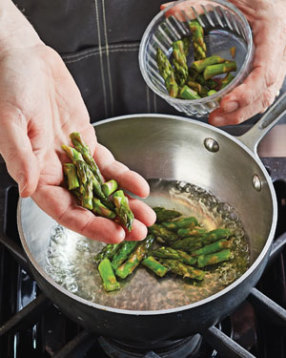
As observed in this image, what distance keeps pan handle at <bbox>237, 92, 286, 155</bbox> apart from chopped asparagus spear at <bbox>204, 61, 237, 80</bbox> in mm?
157

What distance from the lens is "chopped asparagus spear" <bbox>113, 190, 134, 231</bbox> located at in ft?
3.59

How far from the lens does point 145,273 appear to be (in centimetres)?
118

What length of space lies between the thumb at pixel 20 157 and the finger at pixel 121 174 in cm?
29

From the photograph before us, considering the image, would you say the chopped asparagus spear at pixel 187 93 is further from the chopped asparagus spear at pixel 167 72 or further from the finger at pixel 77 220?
the finger at pixel 77 220

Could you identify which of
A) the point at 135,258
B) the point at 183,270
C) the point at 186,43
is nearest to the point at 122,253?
the point at 135,258

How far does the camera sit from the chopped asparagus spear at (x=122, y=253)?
118 cm

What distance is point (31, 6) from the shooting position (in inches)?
54.2

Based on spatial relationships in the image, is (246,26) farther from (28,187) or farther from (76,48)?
(28,187)

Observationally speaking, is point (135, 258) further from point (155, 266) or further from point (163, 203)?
point (163, 203)

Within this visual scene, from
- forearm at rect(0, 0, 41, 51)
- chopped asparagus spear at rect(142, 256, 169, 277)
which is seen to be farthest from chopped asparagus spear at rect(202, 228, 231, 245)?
forearm at rect(0, 0, 41, 51)

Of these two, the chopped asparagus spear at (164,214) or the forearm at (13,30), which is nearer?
the forearm at (13,30)

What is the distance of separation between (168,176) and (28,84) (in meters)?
0.48

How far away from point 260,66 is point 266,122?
0.13 metres

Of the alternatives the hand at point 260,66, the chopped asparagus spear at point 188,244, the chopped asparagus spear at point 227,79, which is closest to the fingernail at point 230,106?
the hand at point 260,66
